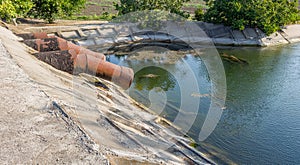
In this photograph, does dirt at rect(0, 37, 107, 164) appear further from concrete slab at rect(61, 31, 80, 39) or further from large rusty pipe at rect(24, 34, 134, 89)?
concrete slab at rect(61, 31, 80, 39)

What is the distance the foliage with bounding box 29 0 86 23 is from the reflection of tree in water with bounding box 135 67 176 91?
9.78 meters

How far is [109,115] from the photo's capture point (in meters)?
9.01

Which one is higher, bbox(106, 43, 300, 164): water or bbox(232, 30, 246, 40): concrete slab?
bbox(232, 30, 246, 40): concrete slab

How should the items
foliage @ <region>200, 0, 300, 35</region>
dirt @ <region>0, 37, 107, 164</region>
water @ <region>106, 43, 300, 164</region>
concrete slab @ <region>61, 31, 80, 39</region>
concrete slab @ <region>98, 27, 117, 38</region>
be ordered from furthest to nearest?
foliage @ <region>200, 0, 300, 35</region> → concrete slab @ <region>98, 27, 117, 38</region> → concrete slab @ <region>61, 31, 80, 39</region> → water @ <region>106, 43, 300, 164</region> → dirt @ <region>0, 37, 107, 164</region>

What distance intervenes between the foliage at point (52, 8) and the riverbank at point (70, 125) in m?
11.2

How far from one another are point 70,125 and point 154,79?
1068 centimetres

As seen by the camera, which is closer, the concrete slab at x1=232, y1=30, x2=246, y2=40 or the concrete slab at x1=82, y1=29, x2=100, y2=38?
the concrete slab at x1=82, y1=29, x2=100, y2=38

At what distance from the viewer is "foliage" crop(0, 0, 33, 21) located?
1603 centimetres

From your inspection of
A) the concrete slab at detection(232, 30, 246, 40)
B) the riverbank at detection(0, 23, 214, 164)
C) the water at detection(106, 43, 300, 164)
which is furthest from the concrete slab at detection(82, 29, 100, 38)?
the concrete slab at detection(232, 30, 246, 40)

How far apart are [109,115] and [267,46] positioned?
21029mm

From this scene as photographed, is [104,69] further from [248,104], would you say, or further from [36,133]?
[248,104]

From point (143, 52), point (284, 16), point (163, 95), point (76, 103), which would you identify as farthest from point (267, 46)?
point (76, 103)

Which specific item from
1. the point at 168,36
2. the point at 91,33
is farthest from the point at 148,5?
the point at 91,33

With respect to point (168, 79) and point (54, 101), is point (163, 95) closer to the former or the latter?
point (168, 79)
